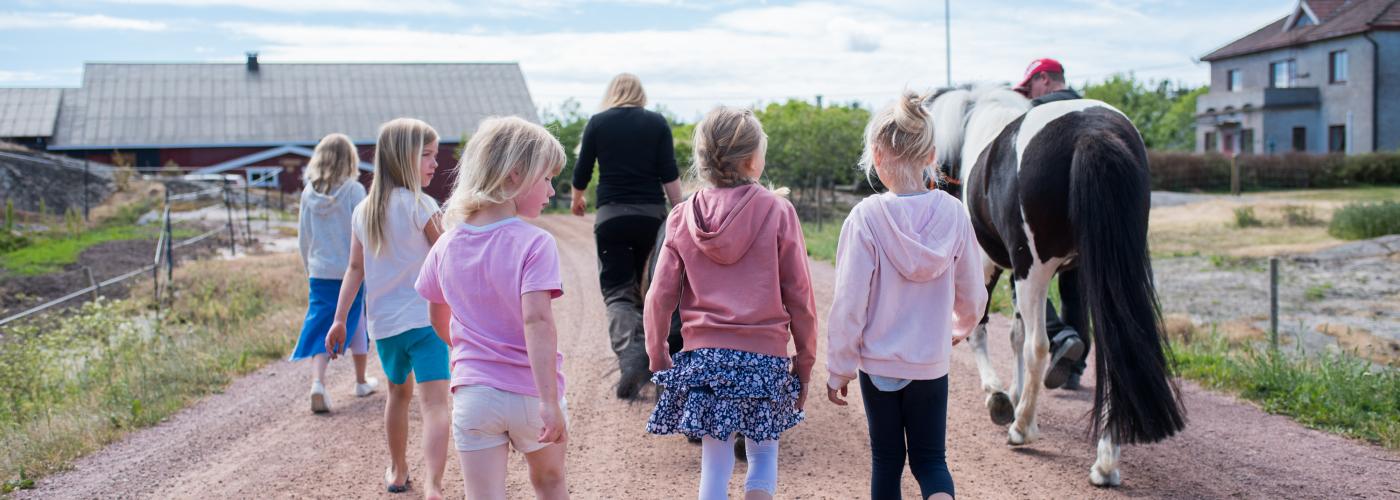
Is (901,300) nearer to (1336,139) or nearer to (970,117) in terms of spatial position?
(970,117)

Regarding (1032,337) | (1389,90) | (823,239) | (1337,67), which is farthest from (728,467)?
(1337,67)

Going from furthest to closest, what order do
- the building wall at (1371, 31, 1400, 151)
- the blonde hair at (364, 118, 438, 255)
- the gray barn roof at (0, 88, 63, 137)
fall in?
1. the gray barn roof at (0, 88, 63, 137)
2. the building wall at (1371, 31, 1400, 151)
3. the blonde hair at (364, 118, 438, 255)

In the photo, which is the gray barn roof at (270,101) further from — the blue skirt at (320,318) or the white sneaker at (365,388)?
the blue skirt at (320,318)

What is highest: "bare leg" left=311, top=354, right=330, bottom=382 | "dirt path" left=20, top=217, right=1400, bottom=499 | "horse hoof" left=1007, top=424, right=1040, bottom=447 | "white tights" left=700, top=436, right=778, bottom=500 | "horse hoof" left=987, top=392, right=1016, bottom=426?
"white tights" left=700, top=436, right=778, bottom=500

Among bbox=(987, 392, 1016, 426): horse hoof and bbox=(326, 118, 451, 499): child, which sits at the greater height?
bbox=(326, 118, 451, 499): child

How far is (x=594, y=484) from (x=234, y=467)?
1980 millimetres

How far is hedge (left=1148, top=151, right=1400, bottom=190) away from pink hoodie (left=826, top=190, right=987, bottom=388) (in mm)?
37047

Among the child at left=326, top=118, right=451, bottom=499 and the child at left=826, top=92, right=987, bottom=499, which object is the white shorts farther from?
the child at left=326, top=118, right=451, bottom=499

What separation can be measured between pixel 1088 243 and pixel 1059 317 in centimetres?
230

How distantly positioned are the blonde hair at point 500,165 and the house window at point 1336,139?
48.0m

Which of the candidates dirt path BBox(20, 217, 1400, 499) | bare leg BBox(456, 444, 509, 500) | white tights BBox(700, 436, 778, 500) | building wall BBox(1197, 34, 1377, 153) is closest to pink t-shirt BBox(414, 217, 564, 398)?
bare leg BBox(456, 444, 509, 500)

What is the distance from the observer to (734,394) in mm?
3564

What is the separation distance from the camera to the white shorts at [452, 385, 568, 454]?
3.12m

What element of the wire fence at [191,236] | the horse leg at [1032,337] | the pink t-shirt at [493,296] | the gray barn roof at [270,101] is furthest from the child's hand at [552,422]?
the gray barn roof at [270,101]
